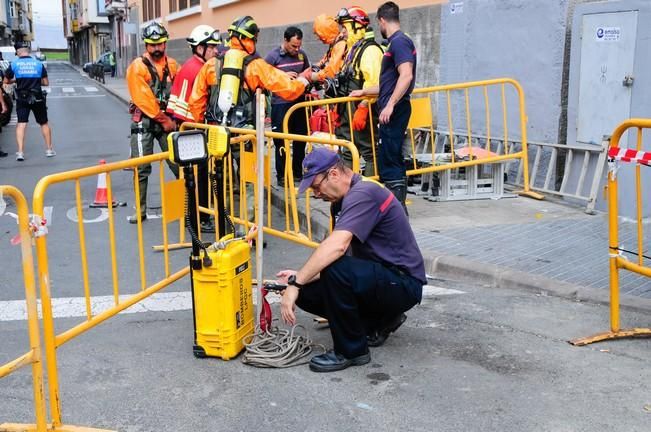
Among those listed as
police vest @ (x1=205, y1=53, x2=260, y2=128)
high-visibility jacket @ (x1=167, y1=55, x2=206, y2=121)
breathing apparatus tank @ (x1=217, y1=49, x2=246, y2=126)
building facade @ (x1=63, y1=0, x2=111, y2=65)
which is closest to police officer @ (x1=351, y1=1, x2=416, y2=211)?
police vest @ (x1=205, y1=53, x2=260, y2=128)

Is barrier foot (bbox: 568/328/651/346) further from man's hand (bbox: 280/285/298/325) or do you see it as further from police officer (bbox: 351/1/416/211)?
police officer (bbox: 351/1/416/211)

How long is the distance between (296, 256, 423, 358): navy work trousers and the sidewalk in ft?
5.38

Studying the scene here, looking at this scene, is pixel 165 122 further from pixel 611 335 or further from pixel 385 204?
pixel 611 335

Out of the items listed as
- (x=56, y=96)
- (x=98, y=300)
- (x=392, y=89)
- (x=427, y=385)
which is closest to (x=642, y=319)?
(x=427, y=385)

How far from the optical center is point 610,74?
7582 millimetres

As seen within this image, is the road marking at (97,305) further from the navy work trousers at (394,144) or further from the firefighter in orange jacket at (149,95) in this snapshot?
the navy work trousers at (394,144)

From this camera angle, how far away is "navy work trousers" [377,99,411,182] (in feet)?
23.7

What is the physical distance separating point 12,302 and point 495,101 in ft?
19.9

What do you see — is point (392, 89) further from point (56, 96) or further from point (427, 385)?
point (56, 96)

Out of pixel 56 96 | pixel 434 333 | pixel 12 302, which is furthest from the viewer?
pixel 56 96

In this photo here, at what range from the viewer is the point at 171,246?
6.70m

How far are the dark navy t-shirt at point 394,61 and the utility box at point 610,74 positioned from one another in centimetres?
197

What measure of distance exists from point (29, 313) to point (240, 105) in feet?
13.3

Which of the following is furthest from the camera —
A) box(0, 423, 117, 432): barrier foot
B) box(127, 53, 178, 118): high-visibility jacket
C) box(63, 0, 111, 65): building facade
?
box(63, 0, 111, 65): building facade
